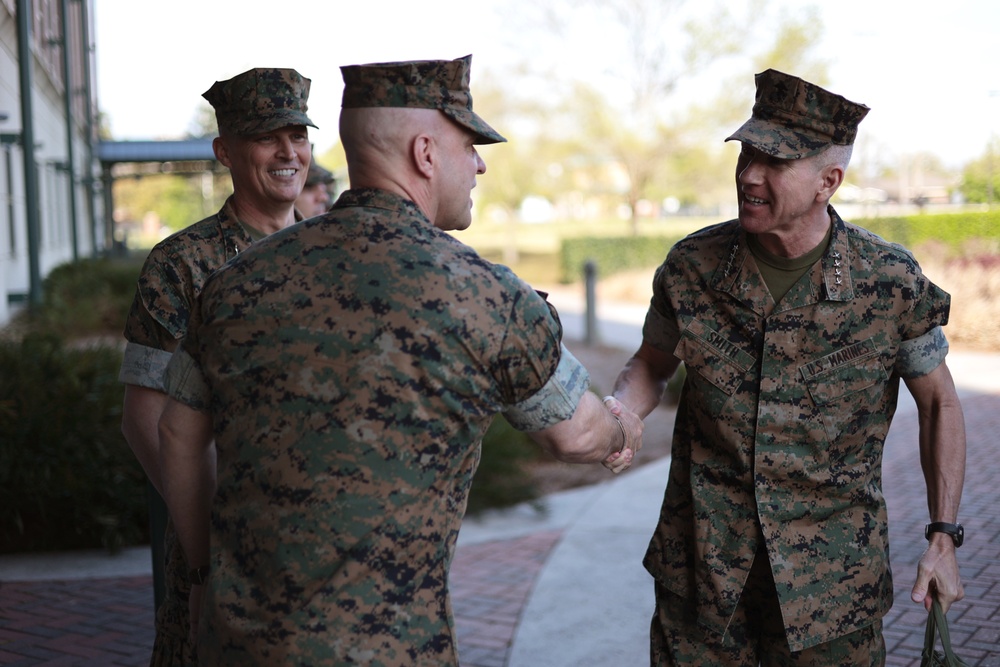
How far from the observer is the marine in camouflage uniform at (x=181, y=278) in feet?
8.97

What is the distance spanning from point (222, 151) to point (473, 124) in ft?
4.62

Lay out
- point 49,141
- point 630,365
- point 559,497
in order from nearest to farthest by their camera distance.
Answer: point 630,365
point 559,497
point 49,141

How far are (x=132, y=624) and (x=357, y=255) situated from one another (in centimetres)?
360

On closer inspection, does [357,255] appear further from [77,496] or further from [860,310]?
[77,496]

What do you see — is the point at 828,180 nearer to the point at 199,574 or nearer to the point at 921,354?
the point at 921,354

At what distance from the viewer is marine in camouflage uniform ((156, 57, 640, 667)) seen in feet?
6.11

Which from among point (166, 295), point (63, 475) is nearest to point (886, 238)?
point (63, 475)

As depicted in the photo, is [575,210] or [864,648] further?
[575,210]

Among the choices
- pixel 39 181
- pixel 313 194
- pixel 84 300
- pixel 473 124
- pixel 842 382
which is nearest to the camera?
pixel 473 124

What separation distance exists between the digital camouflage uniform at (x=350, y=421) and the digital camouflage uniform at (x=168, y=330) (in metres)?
0.79

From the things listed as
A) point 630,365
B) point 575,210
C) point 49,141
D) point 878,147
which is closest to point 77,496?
point 630,365

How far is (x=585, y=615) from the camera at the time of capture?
199 inches

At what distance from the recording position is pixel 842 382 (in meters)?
2.68

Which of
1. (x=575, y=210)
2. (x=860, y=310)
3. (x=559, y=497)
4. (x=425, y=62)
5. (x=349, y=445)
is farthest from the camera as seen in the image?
(x=575, y=210)
